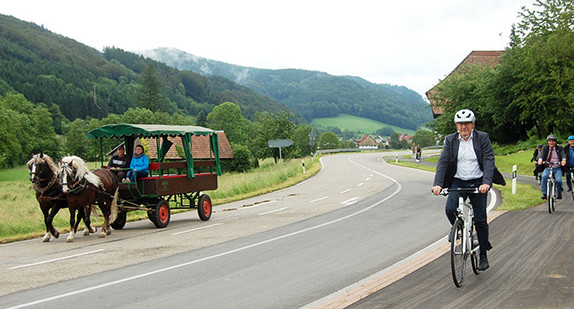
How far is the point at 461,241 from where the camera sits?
20.8ft

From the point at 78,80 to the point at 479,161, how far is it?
141 m

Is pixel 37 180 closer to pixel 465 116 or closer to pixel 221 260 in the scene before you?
pixel 221 260

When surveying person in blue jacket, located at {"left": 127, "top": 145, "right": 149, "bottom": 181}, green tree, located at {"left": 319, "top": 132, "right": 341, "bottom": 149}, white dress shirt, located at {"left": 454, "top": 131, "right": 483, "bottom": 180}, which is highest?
white dress shirt, located at {"left": 454, "top": 131, "right": 483, "bottom": 180}

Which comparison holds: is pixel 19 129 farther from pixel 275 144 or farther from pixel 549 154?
pixel 549 154

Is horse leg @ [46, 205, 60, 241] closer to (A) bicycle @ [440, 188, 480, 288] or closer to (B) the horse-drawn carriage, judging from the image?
(B) the horse-drawn carriage

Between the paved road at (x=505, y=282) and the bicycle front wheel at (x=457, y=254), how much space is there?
0.16 metres

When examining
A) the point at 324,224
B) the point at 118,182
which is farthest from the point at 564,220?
the point at 118,182

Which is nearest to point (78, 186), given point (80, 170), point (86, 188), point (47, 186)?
point (86, 188)

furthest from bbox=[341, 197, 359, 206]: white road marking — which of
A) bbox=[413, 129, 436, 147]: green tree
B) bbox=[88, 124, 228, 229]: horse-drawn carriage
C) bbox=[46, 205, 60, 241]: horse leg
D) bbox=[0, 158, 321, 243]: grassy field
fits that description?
bbox=[413, 129, 436, 147]: green tree

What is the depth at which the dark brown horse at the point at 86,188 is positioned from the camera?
36.8 feet

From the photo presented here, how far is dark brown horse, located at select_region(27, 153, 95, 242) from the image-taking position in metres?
11.0

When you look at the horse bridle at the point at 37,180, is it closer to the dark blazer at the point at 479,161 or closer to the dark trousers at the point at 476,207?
the dark blazer at the point at 479,161

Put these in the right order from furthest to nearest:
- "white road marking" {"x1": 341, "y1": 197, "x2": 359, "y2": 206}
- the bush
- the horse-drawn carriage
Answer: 1. the bush
2. "white road marking" {"x1": 341, "y1": 197, "x2": 359, "y2": 206}
3. the horse-drawn carriage

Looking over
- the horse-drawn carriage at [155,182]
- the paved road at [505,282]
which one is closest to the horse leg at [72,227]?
the horse-drawn carriage at [155,182]
